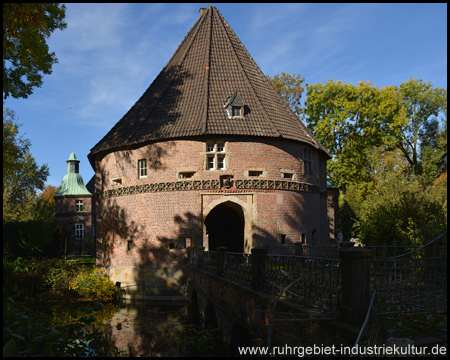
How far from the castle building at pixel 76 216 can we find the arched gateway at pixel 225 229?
2141cm

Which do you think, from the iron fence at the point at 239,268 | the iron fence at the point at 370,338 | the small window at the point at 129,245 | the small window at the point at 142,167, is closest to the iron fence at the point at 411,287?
the iron fence at the point at 370,338

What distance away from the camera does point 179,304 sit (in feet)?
60.5

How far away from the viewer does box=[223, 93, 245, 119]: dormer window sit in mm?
19734

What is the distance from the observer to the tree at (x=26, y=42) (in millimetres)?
8586

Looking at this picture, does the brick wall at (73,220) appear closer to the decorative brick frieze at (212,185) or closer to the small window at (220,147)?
the decorative brick frieze at (212,185)

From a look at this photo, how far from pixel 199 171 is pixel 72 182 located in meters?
31.0

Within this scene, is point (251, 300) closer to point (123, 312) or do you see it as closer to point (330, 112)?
point (123, 312)

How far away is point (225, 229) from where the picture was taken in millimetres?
25156

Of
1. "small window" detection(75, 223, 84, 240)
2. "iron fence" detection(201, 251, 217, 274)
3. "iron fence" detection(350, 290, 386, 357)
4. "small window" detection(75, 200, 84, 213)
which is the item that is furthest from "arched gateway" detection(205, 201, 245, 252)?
"small window" detection(75, 200, 84, 213)

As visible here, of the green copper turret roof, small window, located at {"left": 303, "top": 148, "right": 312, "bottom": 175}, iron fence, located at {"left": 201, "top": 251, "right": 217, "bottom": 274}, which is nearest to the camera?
iron fence, located at {"left": 201, "top": 251, "right": 217, "bottom": 274}

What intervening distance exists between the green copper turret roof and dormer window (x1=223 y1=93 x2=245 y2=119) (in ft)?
96.2

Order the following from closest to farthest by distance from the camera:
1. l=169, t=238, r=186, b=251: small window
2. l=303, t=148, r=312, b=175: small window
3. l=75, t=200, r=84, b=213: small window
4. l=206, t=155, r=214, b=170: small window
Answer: l=169, t=238, r=186, b=251: small window < l=206, t=155, r=214, b=170: small window < l=303, t=148, r=312, b=175: small window < l=75, t=200, r=84, b=213: small window

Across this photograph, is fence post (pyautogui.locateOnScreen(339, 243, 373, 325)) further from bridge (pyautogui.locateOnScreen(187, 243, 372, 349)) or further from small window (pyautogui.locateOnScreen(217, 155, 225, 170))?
small window (pyautogui.locateOnScreen(217, 155, 225, 170))

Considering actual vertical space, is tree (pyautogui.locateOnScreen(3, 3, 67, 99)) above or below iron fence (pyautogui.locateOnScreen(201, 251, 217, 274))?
above
